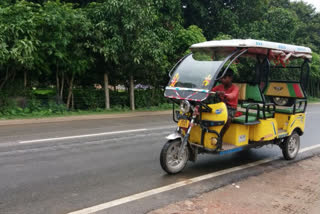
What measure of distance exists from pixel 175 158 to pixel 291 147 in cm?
328

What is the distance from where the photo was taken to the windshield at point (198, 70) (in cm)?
594

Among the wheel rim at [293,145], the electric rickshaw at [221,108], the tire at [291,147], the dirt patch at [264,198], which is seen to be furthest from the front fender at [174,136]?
the wheel rim at [293,145]

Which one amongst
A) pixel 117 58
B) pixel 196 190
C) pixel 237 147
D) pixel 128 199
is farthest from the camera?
pixel 117 58

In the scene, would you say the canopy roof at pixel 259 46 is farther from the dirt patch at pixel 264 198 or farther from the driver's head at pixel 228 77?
the dirt patch at pixel 264 198

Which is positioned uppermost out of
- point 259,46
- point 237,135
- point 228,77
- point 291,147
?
point 259,46

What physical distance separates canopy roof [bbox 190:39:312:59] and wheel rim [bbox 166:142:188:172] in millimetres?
2044

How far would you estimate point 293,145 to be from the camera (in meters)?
7.76

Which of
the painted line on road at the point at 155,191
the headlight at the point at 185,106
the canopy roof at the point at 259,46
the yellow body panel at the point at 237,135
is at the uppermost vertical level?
the canopy roof at the point at 259,46

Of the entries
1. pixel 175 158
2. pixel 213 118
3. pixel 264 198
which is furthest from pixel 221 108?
pixel 264 198

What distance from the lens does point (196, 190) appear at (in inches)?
205

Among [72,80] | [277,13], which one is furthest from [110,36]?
[277,13]

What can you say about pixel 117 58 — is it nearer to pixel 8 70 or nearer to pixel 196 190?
pixel 8 70

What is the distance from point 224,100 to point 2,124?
8671 mm

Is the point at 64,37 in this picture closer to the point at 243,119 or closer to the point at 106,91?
the point at 106,91
